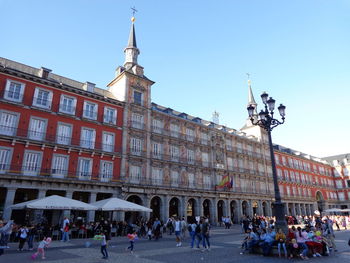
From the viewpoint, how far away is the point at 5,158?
1919 centimetres

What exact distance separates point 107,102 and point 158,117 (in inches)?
270

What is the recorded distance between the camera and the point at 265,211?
4072 cm

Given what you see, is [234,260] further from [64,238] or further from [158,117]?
[158,117]

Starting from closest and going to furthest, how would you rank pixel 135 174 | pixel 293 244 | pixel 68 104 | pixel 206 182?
pixel 293 244, pixel 68 104, pixel 135 174, pixel 206 182

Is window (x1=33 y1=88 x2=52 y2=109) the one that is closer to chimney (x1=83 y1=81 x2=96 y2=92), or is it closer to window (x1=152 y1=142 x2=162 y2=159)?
chimney (x1=83 y1=81 x2=96 y2=92)

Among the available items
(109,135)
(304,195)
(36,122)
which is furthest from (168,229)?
(304,195)

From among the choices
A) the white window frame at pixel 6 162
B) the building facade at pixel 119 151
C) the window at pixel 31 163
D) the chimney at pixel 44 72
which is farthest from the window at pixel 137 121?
the white window frame at pixel 6 162

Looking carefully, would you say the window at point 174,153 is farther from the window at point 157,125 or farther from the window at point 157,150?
the window at point 157,125

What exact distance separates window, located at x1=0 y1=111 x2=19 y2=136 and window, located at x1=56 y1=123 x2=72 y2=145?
11.0 ft

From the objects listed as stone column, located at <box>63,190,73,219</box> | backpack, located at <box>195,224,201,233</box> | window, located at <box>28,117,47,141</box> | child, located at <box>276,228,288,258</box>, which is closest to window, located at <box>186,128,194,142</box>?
stone column, located at <box>63,190,73,219</box>

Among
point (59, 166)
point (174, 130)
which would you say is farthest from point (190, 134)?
point (59, 166)

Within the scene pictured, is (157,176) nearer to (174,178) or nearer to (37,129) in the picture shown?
(174,178)

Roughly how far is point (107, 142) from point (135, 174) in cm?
448

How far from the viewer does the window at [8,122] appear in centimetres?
1964
